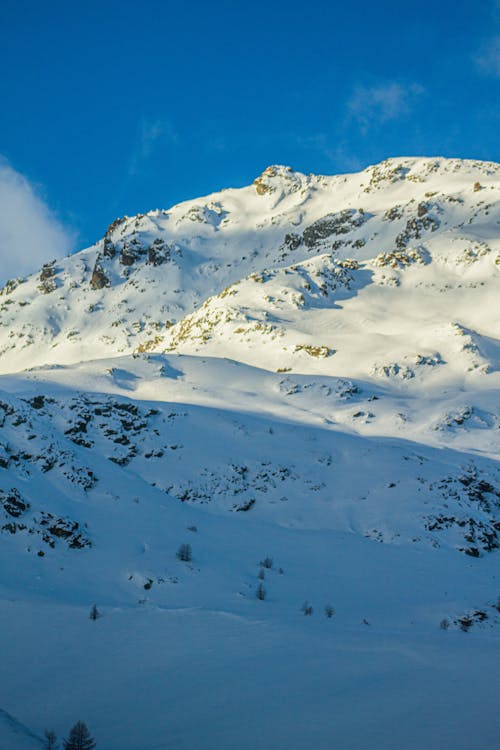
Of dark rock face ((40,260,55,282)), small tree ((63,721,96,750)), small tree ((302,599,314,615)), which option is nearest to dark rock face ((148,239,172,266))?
dark rock face ((40,260,55,282))

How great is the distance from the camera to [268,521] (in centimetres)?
1866

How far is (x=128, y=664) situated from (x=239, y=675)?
71.0 inches

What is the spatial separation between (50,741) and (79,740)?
35 cm

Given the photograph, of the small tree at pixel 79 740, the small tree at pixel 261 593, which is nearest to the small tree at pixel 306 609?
the small tree at pixel 261 593

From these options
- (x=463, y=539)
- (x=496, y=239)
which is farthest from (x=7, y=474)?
(x=496, y=239)

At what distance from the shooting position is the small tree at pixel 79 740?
529 centimetres

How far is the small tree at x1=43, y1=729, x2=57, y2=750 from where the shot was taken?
532 cm

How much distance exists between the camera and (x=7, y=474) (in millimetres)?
14867

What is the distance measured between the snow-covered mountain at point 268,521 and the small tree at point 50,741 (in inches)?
22.4

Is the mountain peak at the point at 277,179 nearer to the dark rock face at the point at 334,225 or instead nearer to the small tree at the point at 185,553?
the dark rock face at the point at 334,225

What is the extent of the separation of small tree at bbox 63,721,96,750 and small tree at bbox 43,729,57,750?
0.14 metres

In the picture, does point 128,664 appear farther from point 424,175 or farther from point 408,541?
point 424,175

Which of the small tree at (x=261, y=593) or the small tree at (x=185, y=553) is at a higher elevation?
the small tree at (x=185, y=553)

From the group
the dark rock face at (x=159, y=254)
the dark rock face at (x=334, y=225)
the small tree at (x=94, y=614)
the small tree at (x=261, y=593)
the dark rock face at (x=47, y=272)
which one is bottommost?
the small tree at (x=94, y=614)
